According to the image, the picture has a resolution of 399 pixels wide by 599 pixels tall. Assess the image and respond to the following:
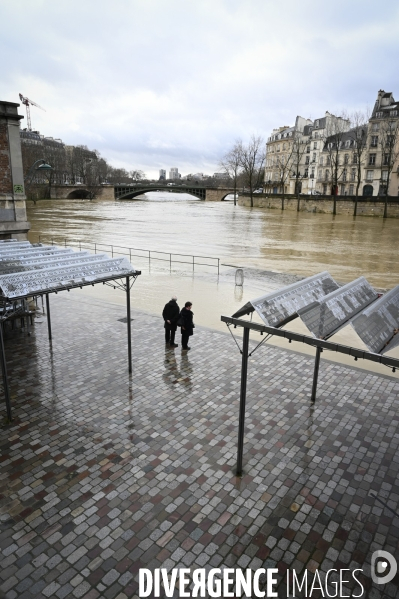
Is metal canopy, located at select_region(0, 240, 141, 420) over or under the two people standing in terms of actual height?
over

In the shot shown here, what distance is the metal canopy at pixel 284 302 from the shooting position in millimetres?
5395

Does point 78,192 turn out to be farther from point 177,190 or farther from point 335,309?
point 335,309

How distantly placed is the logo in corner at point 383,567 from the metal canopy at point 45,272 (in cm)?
601

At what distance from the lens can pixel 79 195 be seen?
102250 millimetres

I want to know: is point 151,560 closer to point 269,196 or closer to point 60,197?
point 269,196

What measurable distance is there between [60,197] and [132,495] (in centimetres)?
9901

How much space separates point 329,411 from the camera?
7.77 meters

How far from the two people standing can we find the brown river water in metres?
2.21

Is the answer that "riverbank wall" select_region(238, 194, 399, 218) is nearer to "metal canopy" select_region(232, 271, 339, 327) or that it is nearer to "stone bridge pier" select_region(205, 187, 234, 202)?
"stone bridge pier" select_region(205, 187, 234, 202)

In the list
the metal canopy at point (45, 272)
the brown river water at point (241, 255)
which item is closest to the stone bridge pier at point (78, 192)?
the brown river water at point (241, 255)

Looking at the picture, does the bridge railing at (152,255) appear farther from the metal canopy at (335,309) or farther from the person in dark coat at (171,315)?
the metal canopy at (335,309)

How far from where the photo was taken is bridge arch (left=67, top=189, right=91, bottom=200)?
96562 mm

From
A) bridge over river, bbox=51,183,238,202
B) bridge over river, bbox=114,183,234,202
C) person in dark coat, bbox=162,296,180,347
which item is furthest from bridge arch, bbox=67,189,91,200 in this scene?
person in dark coat, bbox=162,296,180,347

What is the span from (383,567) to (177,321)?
7029 mm
